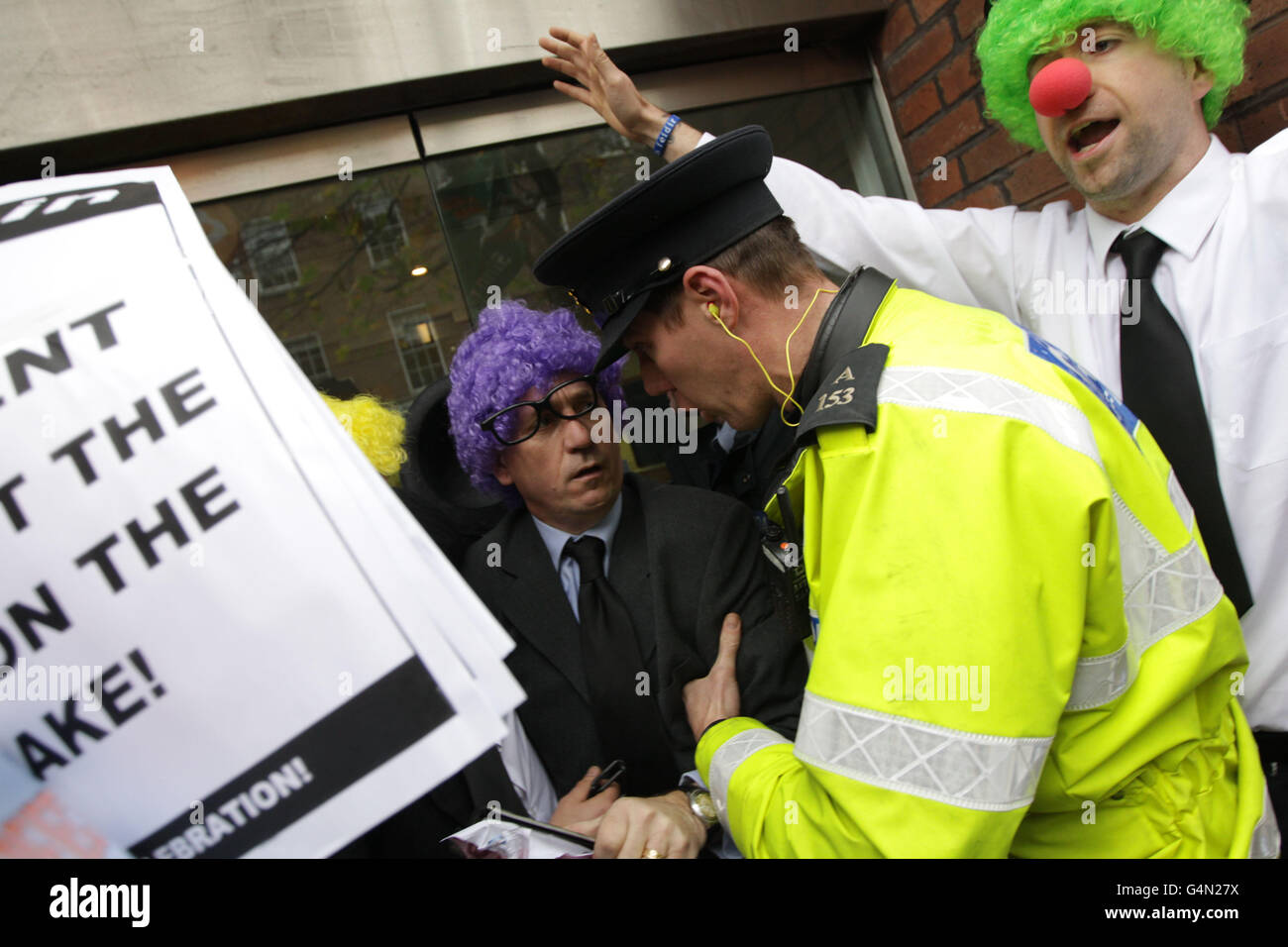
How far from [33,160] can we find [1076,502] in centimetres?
257

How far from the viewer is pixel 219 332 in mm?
677

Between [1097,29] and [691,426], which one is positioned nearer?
[1097,29]

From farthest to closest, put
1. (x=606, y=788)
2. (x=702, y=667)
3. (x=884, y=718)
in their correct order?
(x=702, y=667), (x=606, y=788), (x=884, y=718)

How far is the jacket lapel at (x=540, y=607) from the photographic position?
5.78 ft

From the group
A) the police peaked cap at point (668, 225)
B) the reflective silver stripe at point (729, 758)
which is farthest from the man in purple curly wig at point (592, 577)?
the police peaked cap at point (668, 225)

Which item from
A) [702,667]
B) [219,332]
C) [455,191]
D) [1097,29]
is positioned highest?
[455,191]

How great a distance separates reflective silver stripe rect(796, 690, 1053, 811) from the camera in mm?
965

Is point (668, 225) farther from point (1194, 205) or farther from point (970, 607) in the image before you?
point (1194, 205)

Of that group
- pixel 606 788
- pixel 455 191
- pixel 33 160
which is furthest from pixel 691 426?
pixel 33 160

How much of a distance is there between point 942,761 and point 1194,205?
1.26m

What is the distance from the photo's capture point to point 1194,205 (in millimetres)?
1573

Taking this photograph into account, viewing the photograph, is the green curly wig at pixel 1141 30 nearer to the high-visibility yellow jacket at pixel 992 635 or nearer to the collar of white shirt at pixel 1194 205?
the collar of white shirt at pixel 1194 205
